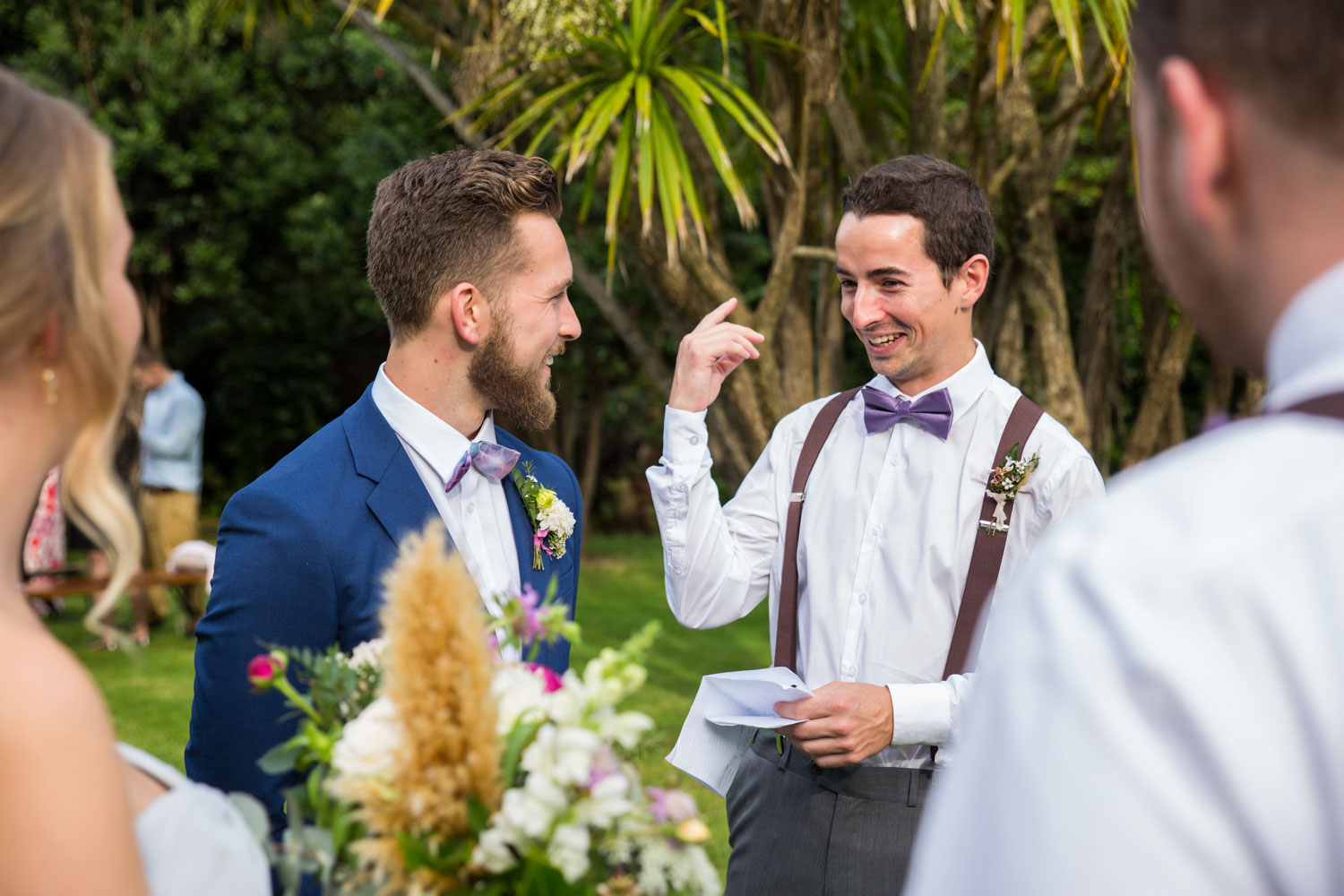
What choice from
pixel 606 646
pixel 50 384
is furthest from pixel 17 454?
pixel 606 646

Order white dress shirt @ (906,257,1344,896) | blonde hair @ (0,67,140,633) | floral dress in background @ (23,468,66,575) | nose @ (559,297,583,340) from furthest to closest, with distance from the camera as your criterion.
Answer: floral dress in background @ (23,468,66,575) < nose @ (559,297,583,340) < blonde hair @ (0,67,140,633) < white dress shirt @ (906,257,1344,896)

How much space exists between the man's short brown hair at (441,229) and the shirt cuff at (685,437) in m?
0.52

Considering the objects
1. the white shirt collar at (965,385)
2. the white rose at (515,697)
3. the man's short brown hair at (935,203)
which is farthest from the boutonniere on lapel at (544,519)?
the white rose at (515,697)

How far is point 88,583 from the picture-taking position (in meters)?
7.81

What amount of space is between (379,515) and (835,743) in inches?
40.3

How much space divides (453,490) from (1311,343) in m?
1.90

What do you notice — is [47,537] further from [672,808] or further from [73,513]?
[672,808]

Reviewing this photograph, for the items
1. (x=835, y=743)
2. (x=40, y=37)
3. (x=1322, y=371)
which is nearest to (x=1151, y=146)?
(x=1322, y=371)

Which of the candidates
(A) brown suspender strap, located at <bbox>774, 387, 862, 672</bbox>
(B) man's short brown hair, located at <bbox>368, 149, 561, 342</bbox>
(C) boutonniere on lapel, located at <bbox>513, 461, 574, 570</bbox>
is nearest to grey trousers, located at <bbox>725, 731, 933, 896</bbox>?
(A) brown suspender strap, located at <bbox>774, 387, 862, 672</bbox>

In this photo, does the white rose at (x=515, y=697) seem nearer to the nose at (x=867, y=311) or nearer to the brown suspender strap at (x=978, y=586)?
the brown suspender strap at (x=978, y=586)

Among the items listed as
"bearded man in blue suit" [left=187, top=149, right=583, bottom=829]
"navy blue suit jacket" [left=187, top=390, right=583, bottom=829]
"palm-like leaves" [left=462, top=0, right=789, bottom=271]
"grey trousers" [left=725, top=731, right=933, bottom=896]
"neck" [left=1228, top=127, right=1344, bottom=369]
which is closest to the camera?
"neck" [left=1228, top=127, right=1344, bottom=369]

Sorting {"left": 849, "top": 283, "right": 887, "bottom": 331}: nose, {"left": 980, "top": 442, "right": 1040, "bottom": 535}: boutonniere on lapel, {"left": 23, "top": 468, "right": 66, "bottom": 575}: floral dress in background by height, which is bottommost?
{"left": 23, "top": 468, "right": 66, "bottom": 575}: floral dress in background

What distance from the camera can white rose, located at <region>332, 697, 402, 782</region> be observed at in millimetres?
1115

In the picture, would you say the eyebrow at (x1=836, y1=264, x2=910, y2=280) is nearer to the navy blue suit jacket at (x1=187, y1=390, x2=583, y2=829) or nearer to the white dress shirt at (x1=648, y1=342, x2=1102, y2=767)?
the white dress shirt at (x1=648, y1=342, x2=1102, y2=767)
